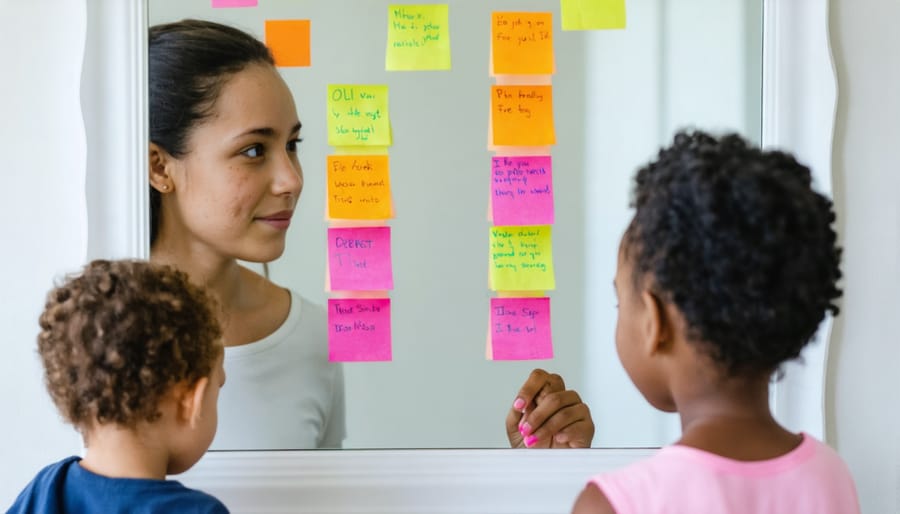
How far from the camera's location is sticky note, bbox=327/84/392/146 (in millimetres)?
1539

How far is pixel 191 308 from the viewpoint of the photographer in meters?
1.15

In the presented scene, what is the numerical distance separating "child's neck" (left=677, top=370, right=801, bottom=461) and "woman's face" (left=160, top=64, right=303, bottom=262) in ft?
2.50

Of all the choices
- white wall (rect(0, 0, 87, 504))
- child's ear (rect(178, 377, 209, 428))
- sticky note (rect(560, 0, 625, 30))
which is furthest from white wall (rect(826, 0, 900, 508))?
white wall (rect(0, 0, 87, 504))

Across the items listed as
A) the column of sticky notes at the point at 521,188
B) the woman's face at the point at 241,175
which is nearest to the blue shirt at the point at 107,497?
the woman's face at the point at 241,175

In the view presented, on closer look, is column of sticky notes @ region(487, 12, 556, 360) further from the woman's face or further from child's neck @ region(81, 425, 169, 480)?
child's neck @ region(81, 425, 169, 480)

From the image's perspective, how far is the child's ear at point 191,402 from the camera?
1150 millimetres

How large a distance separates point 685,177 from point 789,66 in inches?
27.1

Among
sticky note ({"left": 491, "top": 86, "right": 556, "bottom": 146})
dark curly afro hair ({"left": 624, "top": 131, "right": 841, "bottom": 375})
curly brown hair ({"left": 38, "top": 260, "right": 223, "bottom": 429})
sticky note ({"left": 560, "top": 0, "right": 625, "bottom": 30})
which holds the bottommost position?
curly brown hair ({"left": 38, "top": 260, "right": 223, "bottom": 429})

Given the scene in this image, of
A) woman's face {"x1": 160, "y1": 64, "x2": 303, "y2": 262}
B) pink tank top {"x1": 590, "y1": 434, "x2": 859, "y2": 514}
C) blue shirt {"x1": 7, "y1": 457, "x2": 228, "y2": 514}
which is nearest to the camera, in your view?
pink tank top {"x1": 590, "y1": 434, "x2": 859, "y2": 514}

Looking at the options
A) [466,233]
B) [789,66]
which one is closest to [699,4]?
[789,66]

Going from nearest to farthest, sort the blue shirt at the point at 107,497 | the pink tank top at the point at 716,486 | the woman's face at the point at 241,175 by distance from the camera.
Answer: the pink tank top at the point at 716,486, the blue shirt at the point at 107,497, the woman's face at the point at 241,175

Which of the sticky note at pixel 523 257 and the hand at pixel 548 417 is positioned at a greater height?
the sticky note at pixel 523 257

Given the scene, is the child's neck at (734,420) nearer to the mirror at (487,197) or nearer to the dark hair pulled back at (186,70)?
the mirror at (487,197)

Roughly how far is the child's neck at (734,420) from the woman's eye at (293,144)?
777 mm
